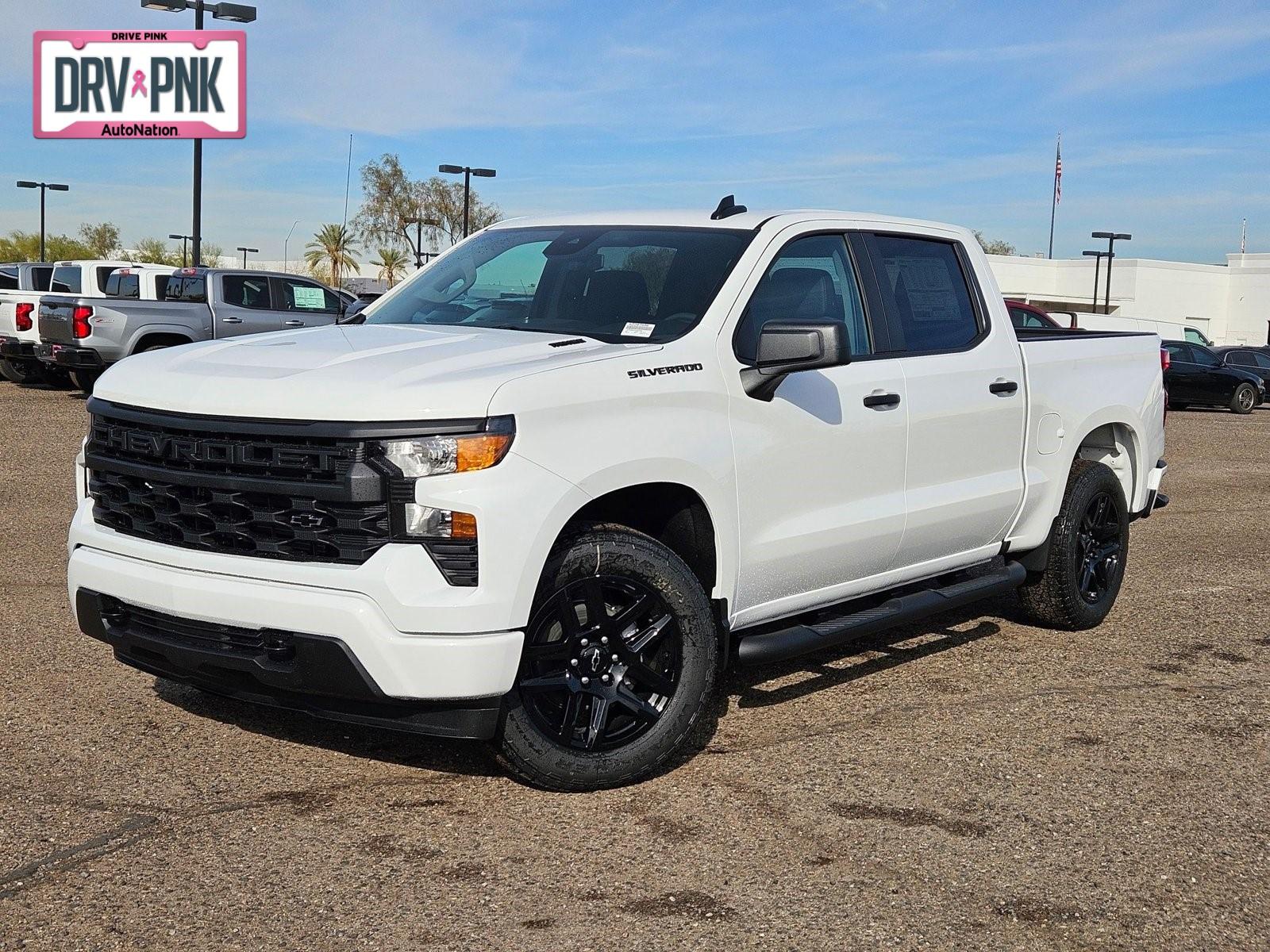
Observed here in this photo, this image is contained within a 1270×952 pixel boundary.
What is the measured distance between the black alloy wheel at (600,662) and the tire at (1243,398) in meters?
27.2

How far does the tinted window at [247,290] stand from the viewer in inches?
750

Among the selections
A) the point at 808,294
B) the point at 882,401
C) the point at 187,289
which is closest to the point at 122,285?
the point at 187,289

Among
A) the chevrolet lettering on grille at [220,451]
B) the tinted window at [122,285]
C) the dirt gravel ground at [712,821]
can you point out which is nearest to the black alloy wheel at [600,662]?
the dirt gravel ground at [712,821]

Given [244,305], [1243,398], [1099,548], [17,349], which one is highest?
[244,305]

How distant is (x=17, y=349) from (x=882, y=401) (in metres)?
17.2

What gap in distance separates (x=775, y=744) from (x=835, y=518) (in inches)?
34.4

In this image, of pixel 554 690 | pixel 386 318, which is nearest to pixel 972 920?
pixel 554 690

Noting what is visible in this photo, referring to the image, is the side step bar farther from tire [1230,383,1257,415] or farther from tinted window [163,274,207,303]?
tire [1230,383,1257,415]

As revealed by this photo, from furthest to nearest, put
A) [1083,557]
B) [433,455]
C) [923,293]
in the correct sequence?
[1083,557], [923,293], [433,455]

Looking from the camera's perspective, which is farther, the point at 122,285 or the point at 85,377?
the point at 122,285

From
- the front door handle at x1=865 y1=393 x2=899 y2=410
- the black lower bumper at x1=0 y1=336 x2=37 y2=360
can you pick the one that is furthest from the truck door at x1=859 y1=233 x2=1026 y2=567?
the black lower bumper at x1=0 y1=336 x2=37 y2=360

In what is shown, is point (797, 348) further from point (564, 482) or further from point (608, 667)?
point (608, 667)

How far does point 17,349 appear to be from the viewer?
19.6 metres

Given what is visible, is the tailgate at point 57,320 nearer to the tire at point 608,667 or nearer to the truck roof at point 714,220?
the truck roof at point 714,220
